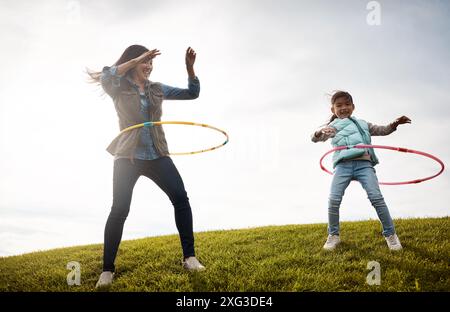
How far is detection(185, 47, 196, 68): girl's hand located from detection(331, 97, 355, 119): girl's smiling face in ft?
8.18

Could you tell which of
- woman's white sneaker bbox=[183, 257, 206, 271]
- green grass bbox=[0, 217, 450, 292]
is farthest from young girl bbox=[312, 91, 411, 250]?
woman's white sneaker bbox=[183, 257, 206, 271]

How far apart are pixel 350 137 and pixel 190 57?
2622 millimetres

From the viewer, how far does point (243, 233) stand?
725 cm

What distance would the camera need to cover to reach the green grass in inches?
159

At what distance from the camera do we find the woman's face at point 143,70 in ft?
15.0

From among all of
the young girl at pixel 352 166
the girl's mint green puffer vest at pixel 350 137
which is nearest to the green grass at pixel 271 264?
the young girl at pixel 352 166

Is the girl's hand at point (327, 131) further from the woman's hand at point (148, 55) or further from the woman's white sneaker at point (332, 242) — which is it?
the woman's hand at point (148, 55)

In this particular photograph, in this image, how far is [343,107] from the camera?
5.82 meters

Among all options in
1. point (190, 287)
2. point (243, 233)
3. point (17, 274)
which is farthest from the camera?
point (243, 233)

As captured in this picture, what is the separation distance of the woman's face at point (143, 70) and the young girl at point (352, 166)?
2.57 m

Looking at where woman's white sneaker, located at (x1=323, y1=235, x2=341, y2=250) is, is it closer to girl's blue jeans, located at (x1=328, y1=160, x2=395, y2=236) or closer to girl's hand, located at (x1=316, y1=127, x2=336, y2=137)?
girl's blue jeans, located at (x1=328, y1=160, x2=395, y2=236)

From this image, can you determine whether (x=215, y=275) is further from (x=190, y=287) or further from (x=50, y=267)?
(x=50, y=267)
